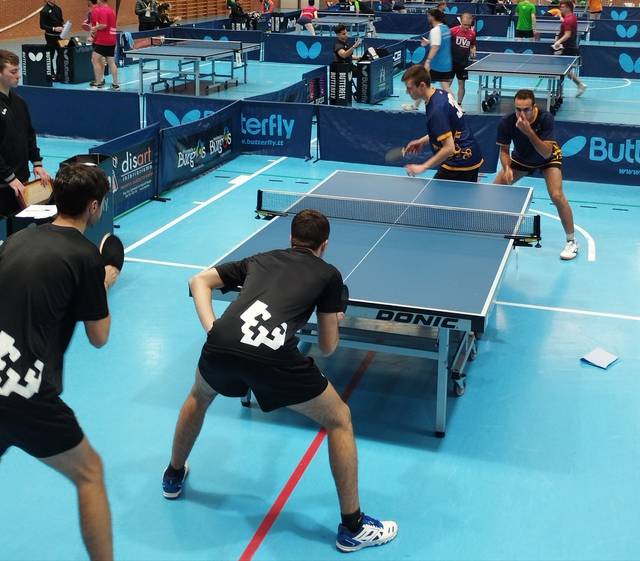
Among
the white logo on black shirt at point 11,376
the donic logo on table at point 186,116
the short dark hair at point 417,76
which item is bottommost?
the donic logo on table at point 186,116

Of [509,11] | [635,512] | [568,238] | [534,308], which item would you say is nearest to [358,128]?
[568,238]

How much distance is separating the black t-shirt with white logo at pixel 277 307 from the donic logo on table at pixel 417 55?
1928 cm

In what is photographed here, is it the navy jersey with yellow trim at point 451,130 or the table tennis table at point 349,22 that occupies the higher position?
the table tennis table at point 349,22

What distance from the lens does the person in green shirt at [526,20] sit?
71.6ft

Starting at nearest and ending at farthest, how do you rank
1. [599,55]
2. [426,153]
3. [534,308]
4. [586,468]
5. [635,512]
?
[635,512]
[586,468]
[534,308]
[426,153]
[599,55]

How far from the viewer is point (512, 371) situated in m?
6.49

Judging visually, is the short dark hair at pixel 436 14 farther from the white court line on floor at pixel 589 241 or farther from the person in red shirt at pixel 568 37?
the white court line on floor at pixel 589 241

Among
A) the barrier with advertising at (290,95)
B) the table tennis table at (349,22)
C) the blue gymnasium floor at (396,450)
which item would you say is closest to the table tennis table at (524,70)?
the barrier with advertising at (290,95)

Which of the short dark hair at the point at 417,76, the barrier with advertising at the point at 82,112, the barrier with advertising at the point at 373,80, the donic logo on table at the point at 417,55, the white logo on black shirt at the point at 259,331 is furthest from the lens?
the donic logo on table at the point at 417,55

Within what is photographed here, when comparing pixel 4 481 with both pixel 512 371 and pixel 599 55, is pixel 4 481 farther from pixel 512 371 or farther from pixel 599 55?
pixel 599 55

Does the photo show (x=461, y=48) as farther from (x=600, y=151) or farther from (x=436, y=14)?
(x=600, y=151)

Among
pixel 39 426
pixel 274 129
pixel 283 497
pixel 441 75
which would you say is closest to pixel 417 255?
pixel 283 497

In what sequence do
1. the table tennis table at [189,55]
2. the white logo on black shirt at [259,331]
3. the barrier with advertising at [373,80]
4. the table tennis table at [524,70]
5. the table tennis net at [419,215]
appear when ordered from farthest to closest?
the table tennis table at [189,55], the barrier with advertising at [373,80], the table tennis table at [524,70], the table tennis net at [419,215], the white logo on black shirt at [259,331]

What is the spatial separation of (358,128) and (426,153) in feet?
3.49
